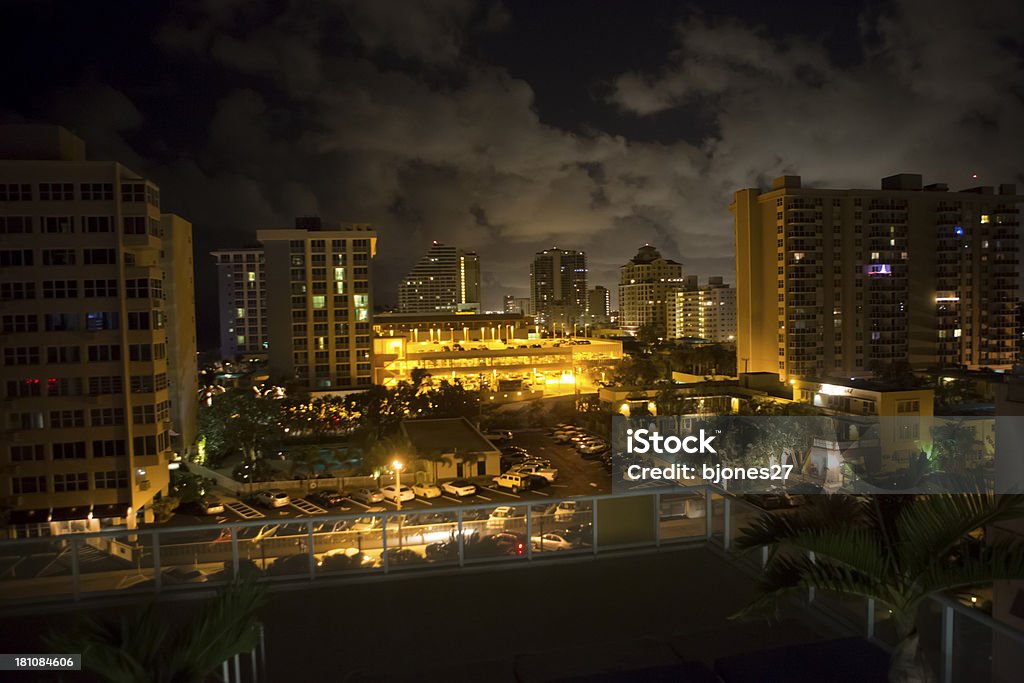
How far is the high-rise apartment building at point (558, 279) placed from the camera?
13375 centimetres

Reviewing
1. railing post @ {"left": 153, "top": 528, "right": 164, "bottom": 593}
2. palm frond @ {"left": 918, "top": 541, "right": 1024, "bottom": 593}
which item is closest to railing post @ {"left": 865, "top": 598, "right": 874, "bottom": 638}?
palm frond @ {"left": 918, "top": 541, "right": 1024, "bottom": 593}

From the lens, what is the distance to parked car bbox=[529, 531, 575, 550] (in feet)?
14.4

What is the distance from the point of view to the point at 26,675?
2.90 meters

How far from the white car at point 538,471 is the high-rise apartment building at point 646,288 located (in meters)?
76.3

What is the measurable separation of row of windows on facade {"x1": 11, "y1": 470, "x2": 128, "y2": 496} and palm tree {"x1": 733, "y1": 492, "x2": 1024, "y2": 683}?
17095mm

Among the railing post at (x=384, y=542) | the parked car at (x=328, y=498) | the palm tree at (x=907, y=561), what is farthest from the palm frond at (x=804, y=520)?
the parked car at (x=328, y=498)

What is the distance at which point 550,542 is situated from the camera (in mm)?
4398

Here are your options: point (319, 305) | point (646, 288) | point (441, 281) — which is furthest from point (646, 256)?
point (319, 305)

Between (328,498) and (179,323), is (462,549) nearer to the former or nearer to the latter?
(328,498)

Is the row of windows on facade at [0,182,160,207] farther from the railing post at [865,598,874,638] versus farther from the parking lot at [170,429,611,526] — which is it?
the railing post at [865,598,874,638]

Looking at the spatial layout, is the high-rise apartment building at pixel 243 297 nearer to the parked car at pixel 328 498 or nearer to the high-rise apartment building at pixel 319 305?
the high-rise apartment building at pixel 319 305

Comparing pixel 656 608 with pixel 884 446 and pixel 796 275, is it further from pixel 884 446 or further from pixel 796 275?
pixel 796 275

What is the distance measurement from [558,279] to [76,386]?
398ft

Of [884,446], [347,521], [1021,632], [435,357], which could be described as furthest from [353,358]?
[1021,632]
